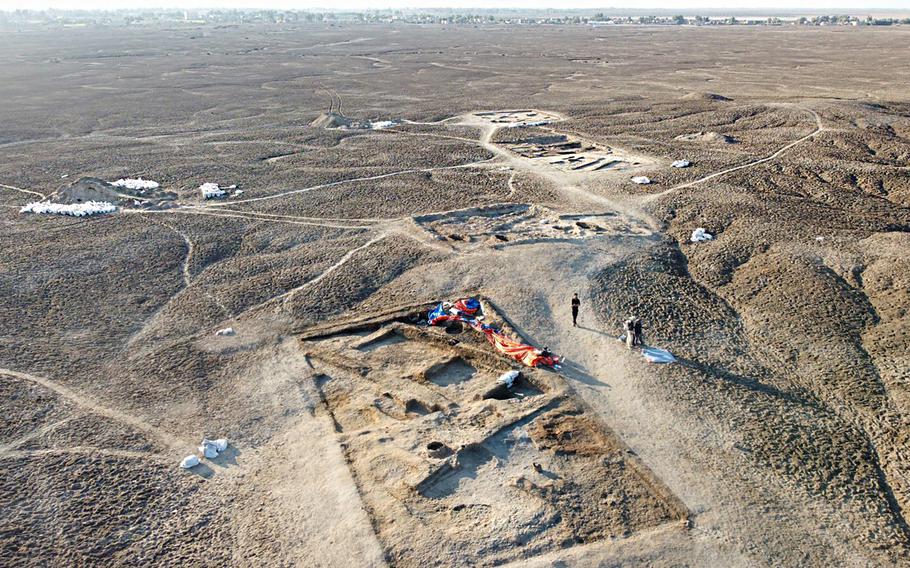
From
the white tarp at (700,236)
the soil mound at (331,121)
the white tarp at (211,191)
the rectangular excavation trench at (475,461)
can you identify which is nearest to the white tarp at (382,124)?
the soil mound at (331,121)

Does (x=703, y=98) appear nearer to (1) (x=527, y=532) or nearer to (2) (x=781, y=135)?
(2) (x=781, y=135)

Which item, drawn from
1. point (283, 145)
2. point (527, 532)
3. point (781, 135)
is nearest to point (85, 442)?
point (527, 532)

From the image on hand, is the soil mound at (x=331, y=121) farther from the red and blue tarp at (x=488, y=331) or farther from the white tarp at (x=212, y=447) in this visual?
the white tarp at (x=212, y=447)

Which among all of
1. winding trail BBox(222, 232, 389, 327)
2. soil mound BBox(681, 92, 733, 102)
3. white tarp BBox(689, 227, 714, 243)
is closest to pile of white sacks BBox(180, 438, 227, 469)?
winding trail BBox(222, 232, 389, 327)

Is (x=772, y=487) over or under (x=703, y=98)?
under

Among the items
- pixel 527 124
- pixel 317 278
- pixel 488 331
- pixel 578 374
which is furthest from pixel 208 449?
pixel 527 124
